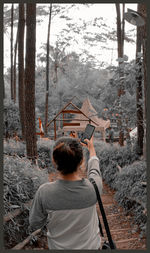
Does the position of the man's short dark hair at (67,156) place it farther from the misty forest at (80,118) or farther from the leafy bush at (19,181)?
the leafy bush at (19,181)

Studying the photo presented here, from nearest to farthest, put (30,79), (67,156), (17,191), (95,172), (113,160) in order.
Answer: (67,156) < (95,172) < (17,191) < (30,79) < (113,160)

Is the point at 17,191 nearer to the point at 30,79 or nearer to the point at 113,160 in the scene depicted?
the point at 30,79

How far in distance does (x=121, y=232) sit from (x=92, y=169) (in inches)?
81.1

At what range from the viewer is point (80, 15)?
3254 mm

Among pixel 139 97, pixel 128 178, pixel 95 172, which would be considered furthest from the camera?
pixel 139 97

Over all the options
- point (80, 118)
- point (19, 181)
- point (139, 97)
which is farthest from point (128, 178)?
point (19, 181)

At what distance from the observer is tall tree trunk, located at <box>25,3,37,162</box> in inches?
104

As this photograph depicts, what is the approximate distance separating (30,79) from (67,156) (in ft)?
6.53

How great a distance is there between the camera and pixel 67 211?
3.09 ft

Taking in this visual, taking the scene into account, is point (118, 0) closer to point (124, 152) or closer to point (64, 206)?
point (64, 206)

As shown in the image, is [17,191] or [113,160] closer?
[17,191]

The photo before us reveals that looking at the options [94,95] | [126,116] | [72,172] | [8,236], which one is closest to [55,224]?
[72,172]

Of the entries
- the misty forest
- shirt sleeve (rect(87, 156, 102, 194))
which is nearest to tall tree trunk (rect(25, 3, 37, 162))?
the misty forest

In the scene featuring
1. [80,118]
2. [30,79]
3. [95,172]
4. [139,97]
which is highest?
[30,79]
